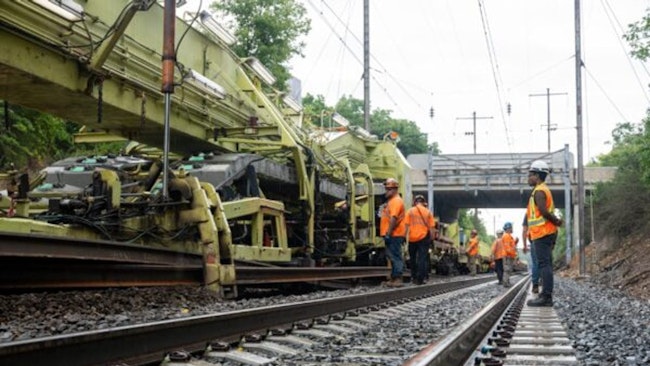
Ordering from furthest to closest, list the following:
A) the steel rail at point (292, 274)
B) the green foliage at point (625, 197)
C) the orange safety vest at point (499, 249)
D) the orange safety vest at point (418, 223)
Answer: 1. the green foliage at point (625, 197)
2. the orange safety vest at point (499, 249)
3. the orange safety vest at point (418, 223)
4. the steel rail at point (292, 274)

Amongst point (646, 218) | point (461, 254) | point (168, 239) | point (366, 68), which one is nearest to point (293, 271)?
point (168, 239)

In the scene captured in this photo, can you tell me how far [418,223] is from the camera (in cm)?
1166

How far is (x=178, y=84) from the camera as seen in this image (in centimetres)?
799

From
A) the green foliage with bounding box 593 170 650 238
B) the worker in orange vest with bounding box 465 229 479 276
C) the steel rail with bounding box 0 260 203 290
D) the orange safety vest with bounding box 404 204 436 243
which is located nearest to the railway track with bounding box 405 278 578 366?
the steel rail with bounding box 0 260 203 290

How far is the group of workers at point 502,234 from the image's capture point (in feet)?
26.4

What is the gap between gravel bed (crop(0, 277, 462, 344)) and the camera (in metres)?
4.30

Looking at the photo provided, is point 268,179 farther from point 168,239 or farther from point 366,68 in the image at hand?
point 366,68

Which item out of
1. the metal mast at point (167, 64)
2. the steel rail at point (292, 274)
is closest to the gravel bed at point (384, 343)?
the steel rail at point (292, 274)

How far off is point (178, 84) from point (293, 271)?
2.63 metres

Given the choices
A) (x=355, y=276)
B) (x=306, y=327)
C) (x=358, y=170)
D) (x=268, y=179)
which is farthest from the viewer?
(x=358, y=170)

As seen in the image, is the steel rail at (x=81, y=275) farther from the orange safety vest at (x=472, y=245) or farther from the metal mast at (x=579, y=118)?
the metal mast at (x=579, y=118)

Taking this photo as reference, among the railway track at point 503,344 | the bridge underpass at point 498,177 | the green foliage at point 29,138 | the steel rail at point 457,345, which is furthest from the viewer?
the bridge underpass at point 498,177

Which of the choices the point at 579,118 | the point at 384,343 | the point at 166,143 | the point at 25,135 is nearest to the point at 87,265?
the point at 166,143

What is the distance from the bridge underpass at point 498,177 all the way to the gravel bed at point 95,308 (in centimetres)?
2838
